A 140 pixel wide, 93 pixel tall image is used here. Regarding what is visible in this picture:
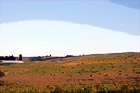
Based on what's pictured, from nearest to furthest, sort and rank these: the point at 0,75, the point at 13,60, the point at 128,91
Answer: the point at 128,91 → the point at 0,75 → the point at 13,60

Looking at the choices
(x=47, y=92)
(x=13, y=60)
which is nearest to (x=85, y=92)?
(x=47, y=92)

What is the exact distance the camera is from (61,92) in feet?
85.3

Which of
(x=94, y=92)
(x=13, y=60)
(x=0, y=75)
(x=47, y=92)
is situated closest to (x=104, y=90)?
(x=94, y=92)

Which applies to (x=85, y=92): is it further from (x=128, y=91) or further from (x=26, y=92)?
(x=26, y=92)

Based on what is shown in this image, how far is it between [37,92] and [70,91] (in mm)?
3850

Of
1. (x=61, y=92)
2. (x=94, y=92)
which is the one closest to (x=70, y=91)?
(x=61, y=92)

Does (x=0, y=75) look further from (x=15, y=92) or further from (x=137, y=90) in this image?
(x=137, y=90)

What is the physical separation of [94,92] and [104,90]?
1.44 m

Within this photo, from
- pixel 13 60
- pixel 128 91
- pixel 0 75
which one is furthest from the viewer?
pixel 13 60

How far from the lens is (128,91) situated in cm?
2522

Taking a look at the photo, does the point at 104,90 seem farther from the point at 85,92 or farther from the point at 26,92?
the point at 26,92

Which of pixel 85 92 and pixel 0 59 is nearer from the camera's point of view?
pixel 85 92

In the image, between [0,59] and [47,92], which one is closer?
[47,92]

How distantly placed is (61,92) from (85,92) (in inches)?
107
